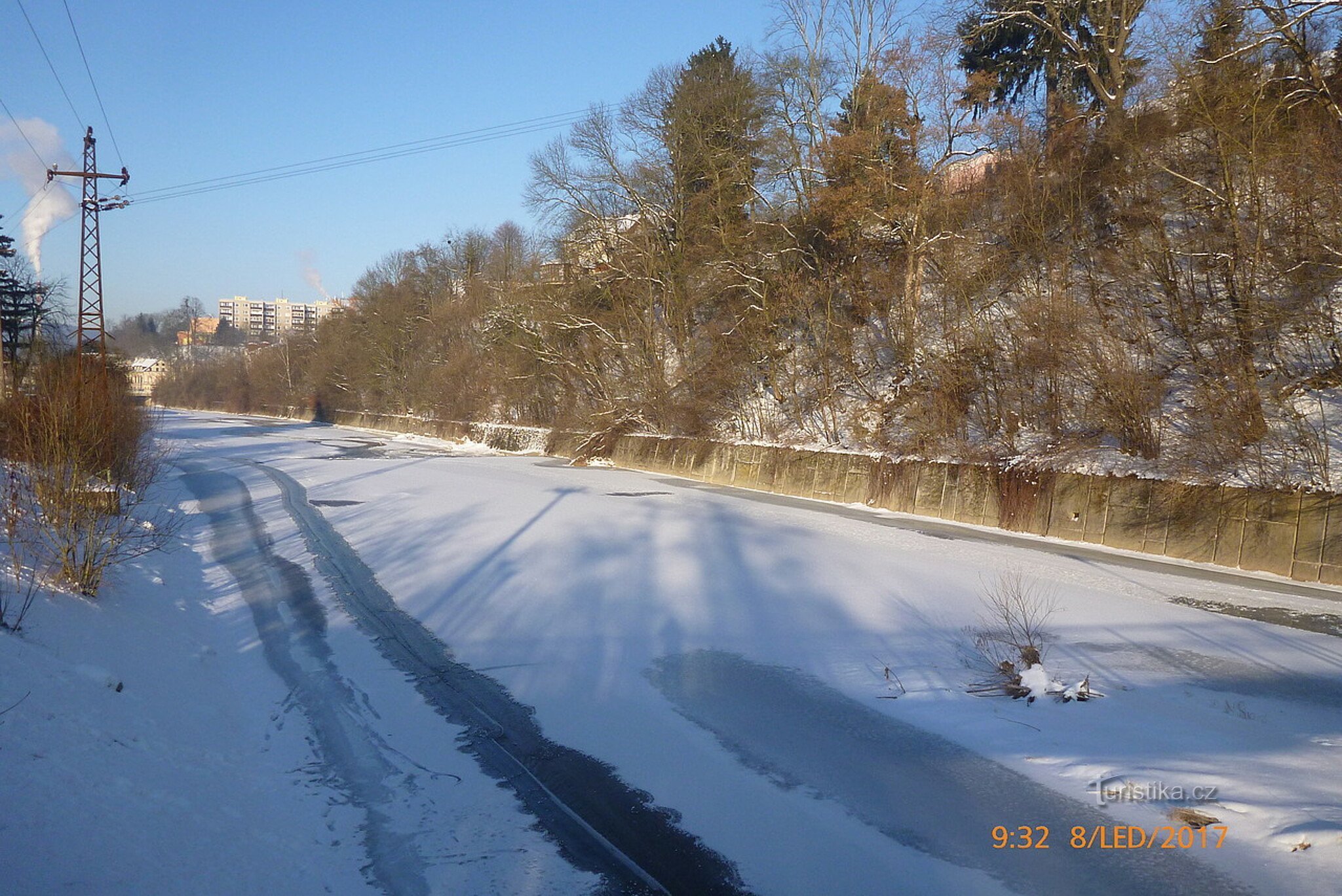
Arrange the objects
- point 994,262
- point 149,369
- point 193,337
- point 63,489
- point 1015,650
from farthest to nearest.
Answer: point 149,369, point 193,337, point 994,262, point 63,489, point 1015,650

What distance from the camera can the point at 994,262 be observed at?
88.9 feet

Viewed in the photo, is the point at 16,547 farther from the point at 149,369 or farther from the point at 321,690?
the point at 149,369

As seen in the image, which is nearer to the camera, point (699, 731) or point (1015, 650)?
point (699, 731)

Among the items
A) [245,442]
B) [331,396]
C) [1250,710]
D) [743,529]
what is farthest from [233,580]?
[331,396]

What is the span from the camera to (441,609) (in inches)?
471

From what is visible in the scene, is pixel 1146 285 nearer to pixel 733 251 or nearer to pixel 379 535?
pixel 733 251

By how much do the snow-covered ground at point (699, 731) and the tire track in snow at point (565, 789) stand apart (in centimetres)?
16

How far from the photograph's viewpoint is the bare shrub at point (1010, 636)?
27.5 feet

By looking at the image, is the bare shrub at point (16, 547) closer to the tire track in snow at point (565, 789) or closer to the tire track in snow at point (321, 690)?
the tire track in snow at point (321, 690)

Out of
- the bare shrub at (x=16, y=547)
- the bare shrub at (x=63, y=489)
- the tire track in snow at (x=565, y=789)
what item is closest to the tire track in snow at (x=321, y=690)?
the tire track in snow at (x=565, y=789)

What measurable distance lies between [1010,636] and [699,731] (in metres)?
4.01

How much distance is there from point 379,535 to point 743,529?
A: 772cm

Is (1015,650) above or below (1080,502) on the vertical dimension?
below

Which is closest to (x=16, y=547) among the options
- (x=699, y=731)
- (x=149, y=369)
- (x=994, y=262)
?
(x=699, y=731)
